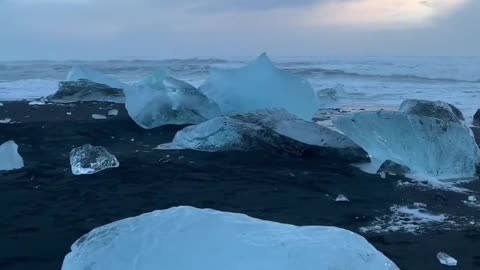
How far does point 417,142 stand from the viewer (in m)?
5.06

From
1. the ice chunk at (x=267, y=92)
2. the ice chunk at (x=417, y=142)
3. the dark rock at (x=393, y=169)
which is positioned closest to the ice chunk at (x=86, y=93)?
the ice chunk at (x=267, y=92)

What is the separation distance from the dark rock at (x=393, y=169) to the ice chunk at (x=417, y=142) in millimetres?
65

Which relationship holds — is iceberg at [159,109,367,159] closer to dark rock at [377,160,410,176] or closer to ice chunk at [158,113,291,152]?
ice chunk at [158,113,291,152]

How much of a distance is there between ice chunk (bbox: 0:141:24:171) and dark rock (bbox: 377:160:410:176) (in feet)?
9.99

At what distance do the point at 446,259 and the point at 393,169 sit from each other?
200cm

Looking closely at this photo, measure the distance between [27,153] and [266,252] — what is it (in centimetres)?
398

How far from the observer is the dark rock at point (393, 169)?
4.83m

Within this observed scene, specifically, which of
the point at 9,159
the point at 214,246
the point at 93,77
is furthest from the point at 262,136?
the point at 93,77

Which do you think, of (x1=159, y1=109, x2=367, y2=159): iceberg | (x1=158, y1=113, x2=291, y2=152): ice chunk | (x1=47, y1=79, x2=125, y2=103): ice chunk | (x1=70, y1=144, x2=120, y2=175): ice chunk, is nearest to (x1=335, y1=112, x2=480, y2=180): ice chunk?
(x1=159, y1=109, x2=367, y2=159): iceberg

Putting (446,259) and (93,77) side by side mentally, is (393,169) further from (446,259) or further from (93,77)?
(93,77)

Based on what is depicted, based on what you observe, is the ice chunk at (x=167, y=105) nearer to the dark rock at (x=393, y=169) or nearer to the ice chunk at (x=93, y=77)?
the dark rock at (x=393, y=169)

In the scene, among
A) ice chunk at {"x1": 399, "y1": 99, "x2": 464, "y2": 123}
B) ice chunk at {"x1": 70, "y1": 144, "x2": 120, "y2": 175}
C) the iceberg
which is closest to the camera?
ice chunk at {"x1": 70, "y1": 144, "x2": 120, "y2": 175}

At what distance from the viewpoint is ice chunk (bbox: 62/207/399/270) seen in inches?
82.8

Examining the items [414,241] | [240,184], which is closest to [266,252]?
[414,241]
